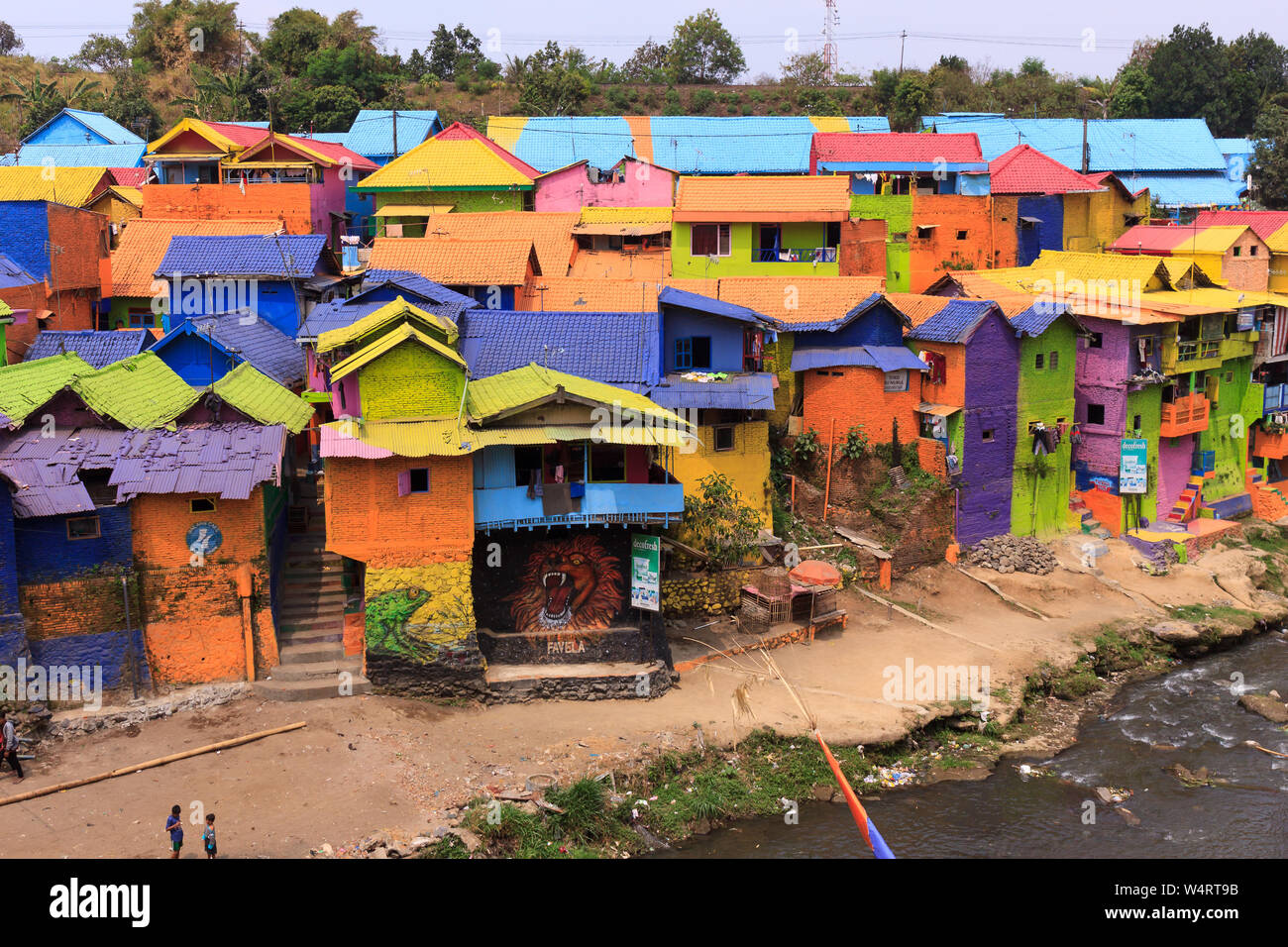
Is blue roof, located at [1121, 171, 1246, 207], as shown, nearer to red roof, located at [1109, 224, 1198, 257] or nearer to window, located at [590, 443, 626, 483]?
red roof, located at [1109, 224, 1198, 257]

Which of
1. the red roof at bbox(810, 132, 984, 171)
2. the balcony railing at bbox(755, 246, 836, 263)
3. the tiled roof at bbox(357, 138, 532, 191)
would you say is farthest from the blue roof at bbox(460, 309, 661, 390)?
the red roof at bbox(810, 132, 984, 171)

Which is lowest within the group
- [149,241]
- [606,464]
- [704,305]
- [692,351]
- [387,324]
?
[606,464]

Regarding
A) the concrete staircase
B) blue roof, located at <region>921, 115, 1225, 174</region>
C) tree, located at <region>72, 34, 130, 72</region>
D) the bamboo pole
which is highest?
tree, located at <region>72, 34, 130, 72</region>

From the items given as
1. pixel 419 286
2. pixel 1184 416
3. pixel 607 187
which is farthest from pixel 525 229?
pixel 1184 416

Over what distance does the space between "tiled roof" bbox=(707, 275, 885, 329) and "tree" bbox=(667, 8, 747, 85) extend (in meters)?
53.1

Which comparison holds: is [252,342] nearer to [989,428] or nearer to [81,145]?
[989,428]

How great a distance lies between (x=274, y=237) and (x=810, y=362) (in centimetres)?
1741

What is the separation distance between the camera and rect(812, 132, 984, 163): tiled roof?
2000 inches

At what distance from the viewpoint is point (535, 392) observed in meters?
27.6

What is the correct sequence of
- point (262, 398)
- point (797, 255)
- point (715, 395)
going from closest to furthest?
1. point (262, 398)
2. point (715, 395)
3. point (797, 255)

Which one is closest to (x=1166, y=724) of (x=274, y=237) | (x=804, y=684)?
(x=804, y=684)

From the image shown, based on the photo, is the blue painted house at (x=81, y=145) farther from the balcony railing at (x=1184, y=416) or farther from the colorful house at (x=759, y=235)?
the balcony railing at (x=1184, y=416)

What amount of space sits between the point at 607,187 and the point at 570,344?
67.3ft

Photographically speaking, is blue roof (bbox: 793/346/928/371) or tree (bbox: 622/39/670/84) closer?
blue roof (bbox: 793/346/928/371)
